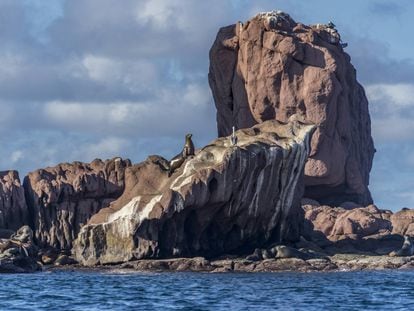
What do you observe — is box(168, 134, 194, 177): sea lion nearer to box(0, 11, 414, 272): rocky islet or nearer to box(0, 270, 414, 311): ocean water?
box(0, 11, 414, 272): rocky islet

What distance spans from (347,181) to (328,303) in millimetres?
58651

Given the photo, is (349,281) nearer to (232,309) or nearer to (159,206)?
(159,206)

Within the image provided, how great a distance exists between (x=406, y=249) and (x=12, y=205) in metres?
29.4

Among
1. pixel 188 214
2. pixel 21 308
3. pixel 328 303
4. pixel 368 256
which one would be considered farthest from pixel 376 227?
pixel 21 308

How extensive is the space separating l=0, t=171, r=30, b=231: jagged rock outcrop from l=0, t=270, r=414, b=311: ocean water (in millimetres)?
15342

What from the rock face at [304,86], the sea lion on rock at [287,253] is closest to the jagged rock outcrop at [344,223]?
the rock face at [304,86]

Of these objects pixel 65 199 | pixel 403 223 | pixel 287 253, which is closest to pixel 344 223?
pixel 403 223

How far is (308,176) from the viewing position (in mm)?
112188

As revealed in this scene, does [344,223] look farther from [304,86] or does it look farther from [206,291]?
[206,291]

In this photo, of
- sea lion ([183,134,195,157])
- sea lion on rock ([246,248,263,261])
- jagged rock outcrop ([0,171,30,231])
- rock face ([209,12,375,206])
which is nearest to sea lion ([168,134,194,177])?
sea lion ([183,134,195,157])

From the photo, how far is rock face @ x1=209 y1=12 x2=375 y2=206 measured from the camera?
371ft

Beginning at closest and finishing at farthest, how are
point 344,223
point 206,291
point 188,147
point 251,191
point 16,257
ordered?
A: point 206,291 < point 16,257 < point 251,191 < point 188,147 < point 344,223

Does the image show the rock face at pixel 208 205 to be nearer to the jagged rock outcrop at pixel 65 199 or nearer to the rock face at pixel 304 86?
the jagged rock outcrop at pixel 65 199

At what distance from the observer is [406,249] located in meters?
92.0
